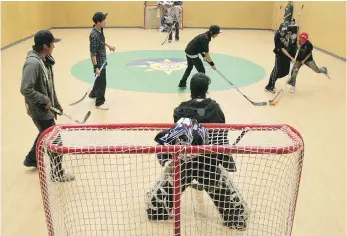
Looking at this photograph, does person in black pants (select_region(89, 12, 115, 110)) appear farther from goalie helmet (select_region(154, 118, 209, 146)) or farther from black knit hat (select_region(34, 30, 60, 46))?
goalie helmet (select_region(154, 118, 209, 146))

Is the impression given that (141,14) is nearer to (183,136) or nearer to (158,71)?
(158,71)

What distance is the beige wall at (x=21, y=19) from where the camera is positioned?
10.7 metres

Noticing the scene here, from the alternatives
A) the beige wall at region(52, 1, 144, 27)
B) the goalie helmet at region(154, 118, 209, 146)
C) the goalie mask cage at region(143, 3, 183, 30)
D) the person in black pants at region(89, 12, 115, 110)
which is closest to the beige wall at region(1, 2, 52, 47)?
the beige wall at region(52, 1, 144, 27)

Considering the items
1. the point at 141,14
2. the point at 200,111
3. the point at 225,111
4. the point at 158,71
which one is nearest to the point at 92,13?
the point at 141,14

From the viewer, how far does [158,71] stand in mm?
8852

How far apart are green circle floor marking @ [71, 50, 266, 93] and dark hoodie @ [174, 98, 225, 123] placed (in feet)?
14.0

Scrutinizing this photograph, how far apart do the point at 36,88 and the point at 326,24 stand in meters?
9.52

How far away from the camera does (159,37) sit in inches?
530

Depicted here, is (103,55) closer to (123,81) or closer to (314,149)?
(123,81)

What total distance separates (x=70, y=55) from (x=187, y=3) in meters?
6.48

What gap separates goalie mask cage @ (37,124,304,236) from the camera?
2.49 meters

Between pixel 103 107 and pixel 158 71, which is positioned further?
pixel 158 71

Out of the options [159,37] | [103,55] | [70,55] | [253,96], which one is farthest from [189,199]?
[159,37]

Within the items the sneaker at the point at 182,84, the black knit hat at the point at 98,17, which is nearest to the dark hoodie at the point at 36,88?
the black knit hat at the point at 98,17
